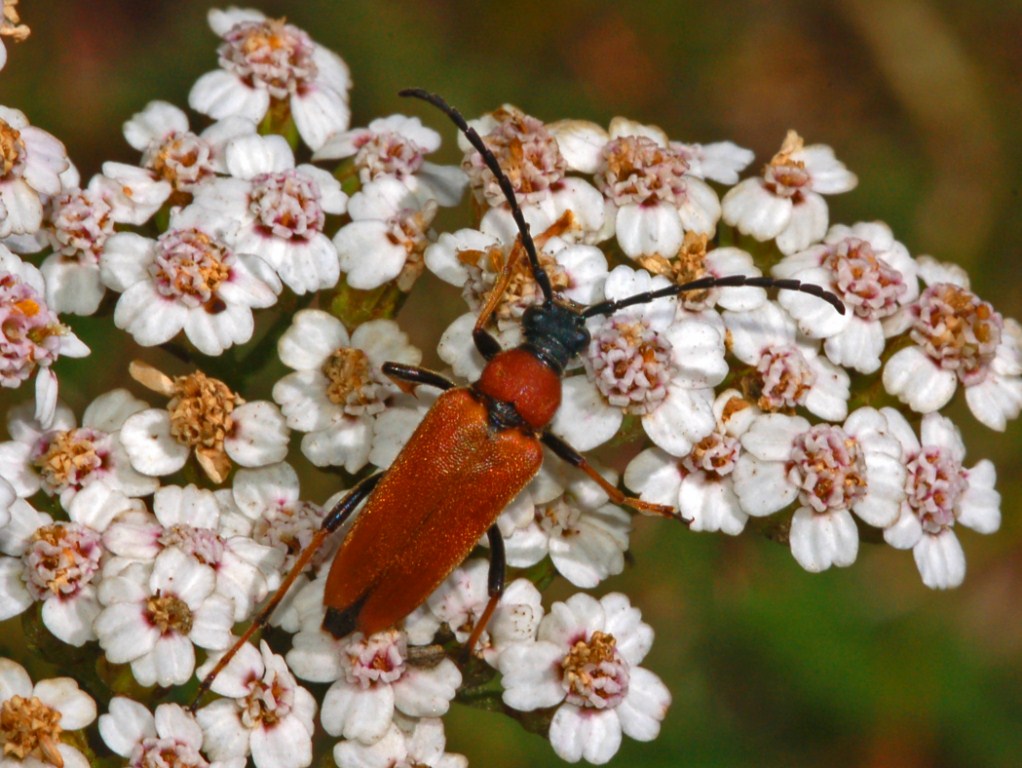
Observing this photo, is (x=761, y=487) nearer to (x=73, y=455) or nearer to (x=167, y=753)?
(x=167, y=753)

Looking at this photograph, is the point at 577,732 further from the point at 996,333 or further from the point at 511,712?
the point at 996,333

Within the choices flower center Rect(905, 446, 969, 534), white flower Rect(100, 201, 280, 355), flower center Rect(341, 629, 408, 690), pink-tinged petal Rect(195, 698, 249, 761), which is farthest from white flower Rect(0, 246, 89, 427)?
flower center Rect(905, 446, 969, 534)

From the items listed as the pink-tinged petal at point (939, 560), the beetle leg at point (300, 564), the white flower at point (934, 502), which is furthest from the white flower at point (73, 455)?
the pink-tinged petal at point (939, 560)

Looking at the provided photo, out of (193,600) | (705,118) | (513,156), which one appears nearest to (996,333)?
(513,156)

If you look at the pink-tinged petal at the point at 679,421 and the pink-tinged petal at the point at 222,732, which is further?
the pink-tinged petal at the point at 679,421

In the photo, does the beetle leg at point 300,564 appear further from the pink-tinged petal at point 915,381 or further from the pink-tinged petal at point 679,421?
the pink-tinged petal at point 915,381

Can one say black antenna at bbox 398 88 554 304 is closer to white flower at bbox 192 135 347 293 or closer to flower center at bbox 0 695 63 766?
white flower at bbox 192 135 347 293
